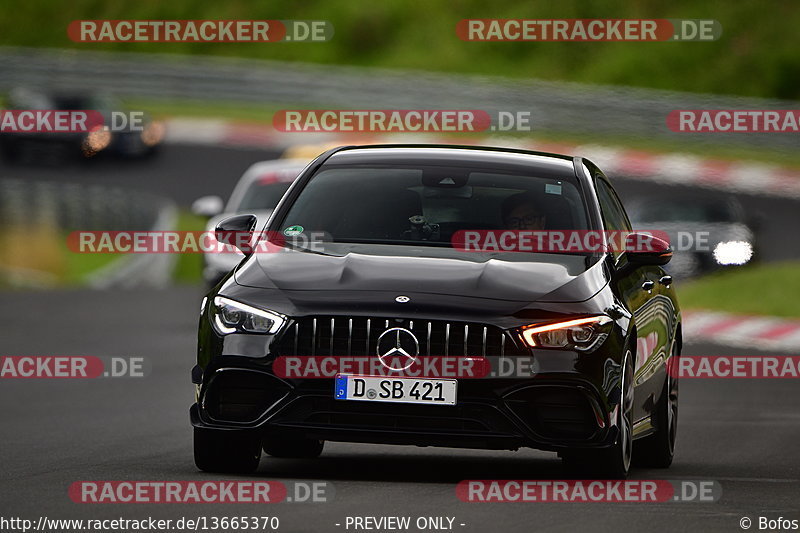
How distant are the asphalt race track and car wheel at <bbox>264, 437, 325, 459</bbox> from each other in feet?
0.26

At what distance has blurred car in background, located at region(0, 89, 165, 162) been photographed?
40156 millimetres

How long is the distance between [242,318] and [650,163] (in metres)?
30.4

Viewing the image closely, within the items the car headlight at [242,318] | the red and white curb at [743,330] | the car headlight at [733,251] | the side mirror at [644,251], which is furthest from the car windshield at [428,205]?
the car headlight at [733,251]

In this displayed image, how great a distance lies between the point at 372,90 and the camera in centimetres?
4319

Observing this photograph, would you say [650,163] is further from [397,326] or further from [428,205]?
[397,326]

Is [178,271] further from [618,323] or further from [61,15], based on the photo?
[61,15]

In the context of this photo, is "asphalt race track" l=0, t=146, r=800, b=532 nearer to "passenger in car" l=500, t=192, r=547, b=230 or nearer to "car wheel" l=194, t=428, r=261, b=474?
"car wheel" l=194, t=428, r=261, b=474

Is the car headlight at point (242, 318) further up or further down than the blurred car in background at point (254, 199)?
further down

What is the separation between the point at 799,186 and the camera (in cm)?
3672

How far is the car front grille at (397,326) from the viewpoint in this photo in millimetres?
8195

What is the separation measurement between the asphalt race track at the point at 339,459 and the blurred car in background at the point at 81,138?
2068cm

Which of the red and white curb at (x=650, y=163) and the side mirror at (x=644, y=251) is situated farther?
the red and white curb at (x=650, y=163)

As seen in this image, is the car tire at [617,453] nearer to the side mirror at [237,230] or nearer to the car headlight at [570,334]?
the car headlight at [570,334]

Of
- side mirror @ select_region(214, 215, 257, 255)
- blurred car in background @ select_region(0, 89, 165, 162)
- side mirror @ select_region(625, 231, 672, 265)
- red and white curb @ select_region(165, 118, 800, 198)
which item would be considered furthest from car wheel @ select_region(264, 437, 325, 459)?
blurred car in background @ select_region(0, 89, 165, 162)
